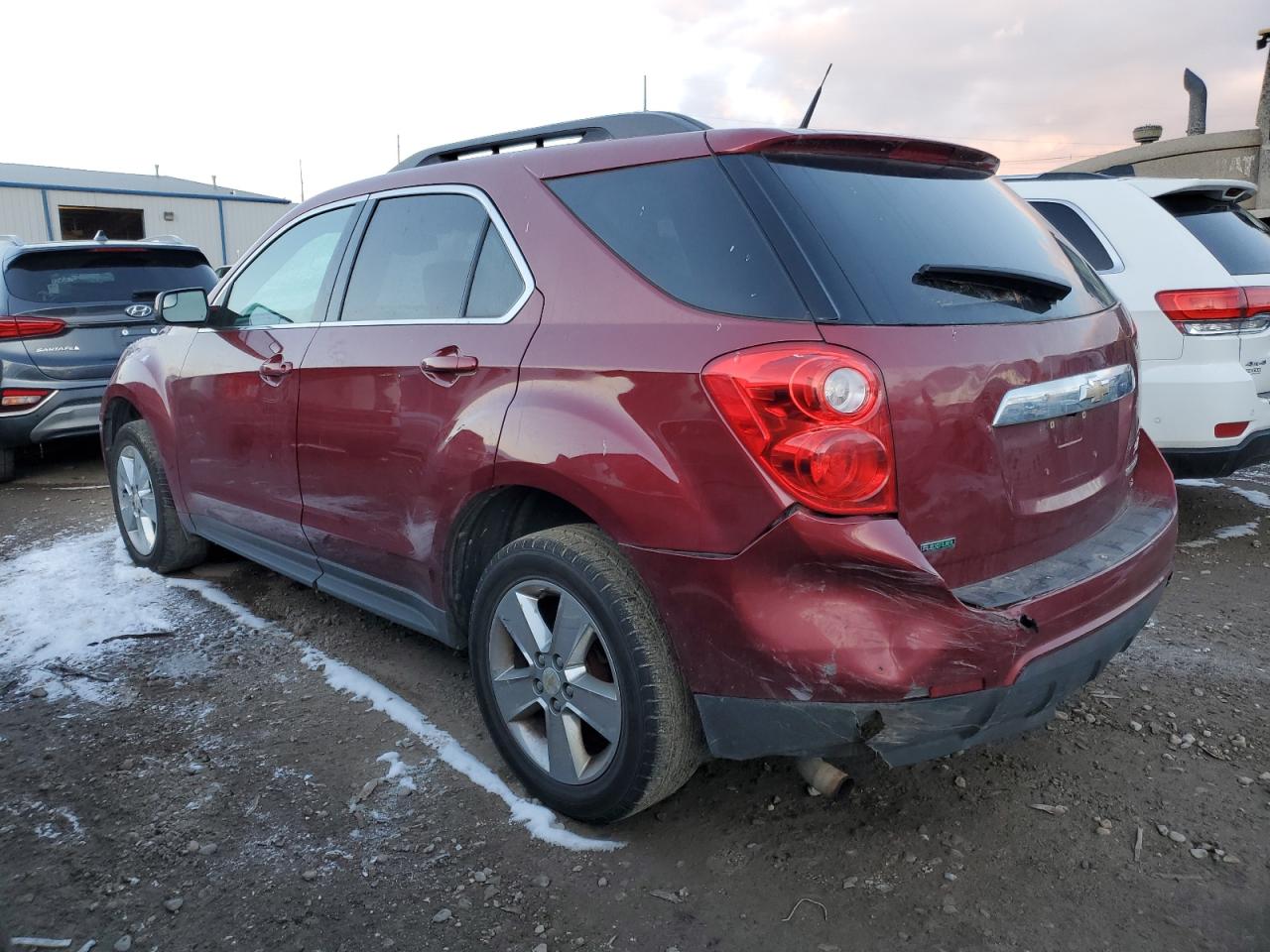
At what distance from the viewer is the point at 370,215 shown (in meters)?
3.28

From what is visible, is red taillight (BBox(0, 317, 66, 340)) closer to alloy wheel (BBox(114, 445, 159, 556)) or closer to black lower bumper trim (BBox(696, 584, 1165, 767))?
alloy wheel (BBox(114, 445, 159, 556))

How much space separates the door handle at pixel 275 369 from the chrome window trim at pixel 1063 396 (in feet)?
7.87

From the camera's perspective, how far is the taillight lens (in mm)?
4457

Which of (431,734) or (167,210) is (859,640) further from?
(167,210)

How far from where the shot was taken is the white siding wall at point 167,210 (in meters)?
26.6

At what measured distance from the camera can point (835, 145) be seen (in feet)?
7.58

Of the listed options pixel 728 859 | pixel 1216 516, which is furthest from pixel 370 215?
pixel 1216 516

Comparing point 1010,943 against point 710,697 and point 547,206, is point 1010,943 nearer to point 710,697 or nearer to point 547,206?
point 710,697

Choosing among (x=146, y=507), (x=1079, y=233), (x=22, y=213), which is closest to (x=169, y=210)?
(x=22, y=213)

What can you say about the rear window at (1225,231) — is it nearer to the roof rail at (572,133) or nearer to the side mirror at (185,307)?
the roof rail at (572,133)

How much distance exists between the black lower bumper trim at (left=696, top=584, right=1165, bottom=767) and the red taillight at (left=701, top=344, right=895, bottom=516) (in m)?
0.42

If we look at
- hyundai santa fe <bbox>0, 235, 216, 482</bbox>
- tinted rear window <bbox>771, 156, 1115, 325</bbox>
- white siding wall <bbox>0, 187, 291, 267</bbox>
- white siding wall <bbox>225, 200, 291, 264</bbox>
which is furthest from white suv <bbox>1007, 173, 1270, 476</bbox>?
white siding wall <bbox>225, 200, 291, 264</bbox>

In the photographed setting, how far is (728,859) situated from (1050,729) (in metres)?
1.23

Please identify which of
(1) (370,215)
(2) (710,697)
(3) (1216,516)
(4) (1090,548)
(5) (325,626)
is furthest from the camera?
(3) (1216,516)
